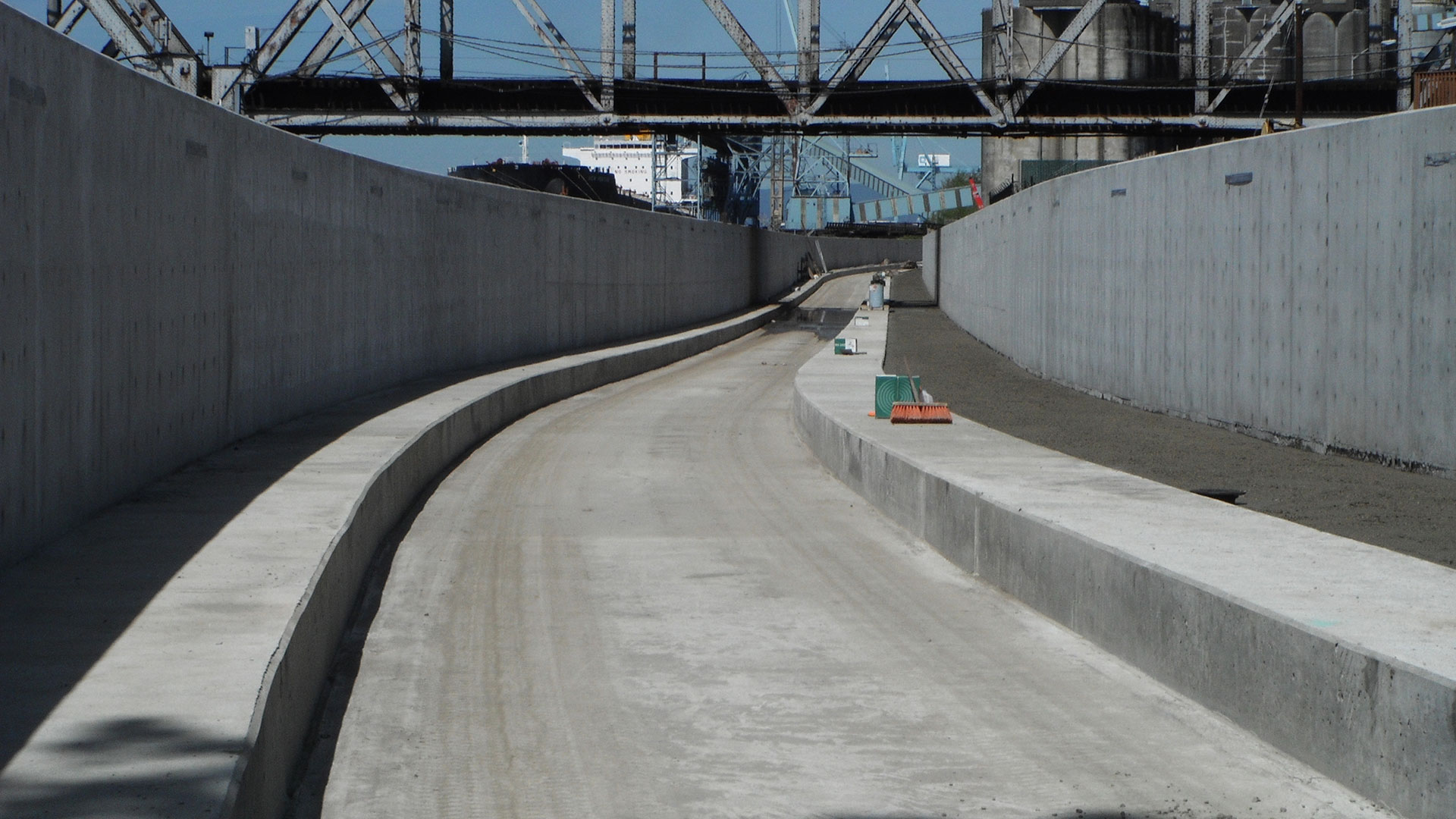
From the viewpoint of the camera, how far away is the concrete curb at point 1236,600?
5.18 meters

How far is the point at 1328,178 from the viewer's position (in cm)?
1273

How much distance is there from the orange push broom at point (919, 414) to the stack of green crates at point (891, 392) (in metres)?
0.30

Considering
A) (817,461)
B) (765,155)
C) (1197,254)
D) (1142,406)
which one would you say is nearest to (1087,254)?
(1142,406)

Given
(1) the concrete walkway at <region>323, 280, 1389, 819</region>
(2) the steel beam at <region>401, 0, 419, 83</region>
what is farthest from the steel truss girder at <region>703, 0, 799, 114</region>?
(1) the concrete walkway at <region>323, 280, 1389, 819</region>

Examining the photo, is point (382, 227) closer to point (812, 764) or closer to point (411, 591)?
point (411, 591)

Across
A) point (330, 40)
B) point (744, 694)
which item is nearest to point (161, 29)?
point (330, 40)

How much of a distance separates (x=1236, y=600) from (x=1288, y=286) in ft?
26.4

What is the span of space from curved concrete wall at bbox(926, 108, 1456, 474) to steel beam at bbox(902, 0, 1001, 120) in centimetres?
2180

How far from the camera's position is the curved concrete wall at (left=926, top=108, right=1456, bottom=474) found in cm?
1119

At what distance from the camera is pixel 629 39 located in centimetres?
4575

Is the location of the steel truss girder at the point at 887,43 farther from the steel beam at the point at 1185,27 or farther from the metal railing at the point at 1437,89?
the metal railing at the point at 1437,89

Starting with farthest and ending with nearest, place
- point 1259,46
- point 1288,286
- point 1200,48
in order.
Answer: point 1200,48 → point 1259,46 → point 1288,286

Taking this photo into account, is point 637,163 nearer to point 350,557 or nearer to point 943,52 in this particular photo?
point 943,52

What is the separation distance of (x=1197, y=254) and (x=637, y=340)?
787 inches
